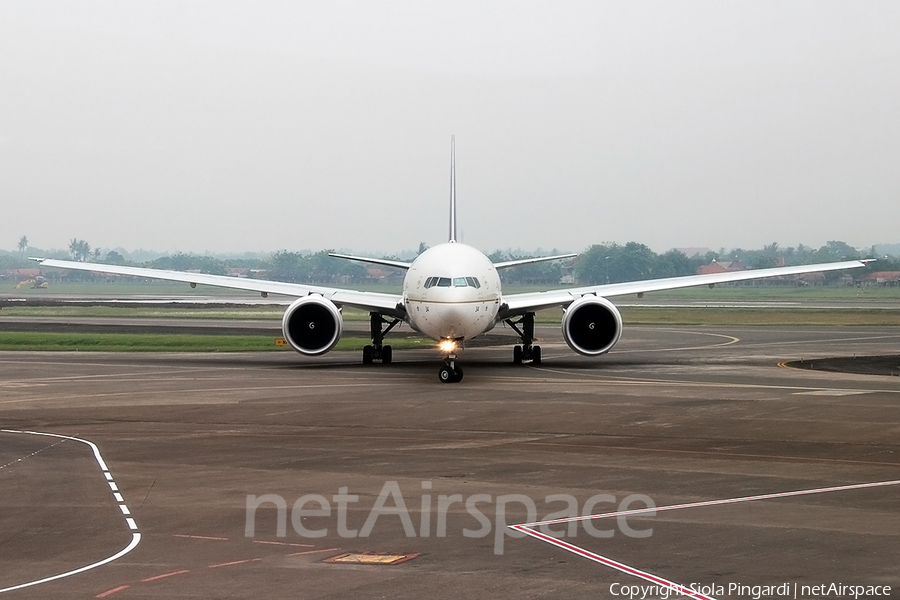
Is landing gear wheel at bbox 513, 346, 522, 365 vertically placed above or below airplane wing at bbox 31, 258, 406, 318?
below

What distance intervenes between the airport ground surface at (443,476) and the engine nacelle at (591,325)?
2523 millimetres

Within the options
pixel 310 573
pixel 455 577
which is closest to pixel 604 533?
pixel 455 577

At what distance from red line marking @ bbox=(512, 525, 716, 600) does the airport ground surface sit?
0.29 ft

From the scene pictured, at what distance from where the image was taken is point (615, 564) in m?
11.4

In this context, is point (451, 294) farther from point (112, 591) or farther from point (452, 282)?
point (112, 591)

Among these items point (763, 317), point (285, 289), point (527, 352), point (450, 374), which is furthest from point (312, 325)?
point (763, 317)

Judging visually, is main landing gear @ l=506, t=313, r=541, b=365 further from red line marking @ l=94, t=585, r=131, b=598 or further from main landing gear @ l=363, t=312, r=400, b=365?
red line marking @ l=94, t=585, r=131, b=598

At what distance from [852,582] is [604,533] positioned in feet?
9.94

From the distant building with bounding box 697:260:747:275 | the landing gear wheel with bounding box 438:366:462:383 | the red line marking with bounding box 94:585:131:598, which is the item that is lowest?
the red line marking with bounding box 94:585:131:598

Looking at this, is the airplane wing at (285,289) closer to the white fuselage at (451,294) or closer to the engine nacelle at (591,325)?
the white fuselage at (451,294)

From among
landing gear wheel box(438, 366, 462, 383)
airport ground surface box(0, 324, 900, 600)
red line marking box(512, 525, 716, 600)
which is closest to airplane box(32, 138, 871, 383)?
landing gear wheel box(438, 366, 462, 383)

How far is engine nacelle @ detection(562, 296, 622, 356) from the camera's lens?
36.8 meters

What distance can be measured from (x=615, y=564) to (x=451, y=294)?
2129 cm

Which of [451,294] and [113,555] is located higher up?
[451,294]
